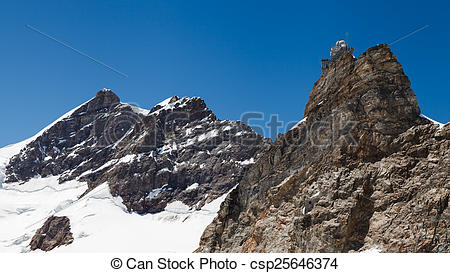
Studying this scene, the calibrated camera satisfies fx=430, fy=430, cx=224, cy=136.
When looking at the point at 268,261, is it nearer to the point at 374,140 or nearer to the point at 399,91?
the point at 374,140

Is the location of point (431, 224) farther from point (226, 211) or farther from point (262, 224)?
point (226, 211)

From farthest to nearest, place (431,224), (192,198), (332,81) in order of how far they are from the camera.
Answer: (192,198) < (332,81) < (431,224)

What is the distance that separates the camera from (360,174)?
34594 millimetres

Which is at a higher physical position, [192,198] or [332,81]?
[192,198]

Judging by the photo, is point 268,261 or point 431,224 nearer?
point 268,261

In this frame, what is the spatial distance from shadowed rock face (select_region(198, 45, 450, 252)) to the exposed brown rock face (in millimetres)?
124680

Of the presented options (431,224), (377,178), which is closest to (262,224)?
(377,178)

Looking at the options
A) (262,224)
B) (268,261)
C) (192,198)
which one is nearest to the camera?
(268,261)

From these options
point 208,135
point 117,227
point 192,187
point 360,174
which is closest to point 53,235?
point 117,227

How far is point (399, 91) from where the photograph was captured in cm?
3756

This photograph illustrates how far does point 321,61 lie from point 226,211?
78.0ft

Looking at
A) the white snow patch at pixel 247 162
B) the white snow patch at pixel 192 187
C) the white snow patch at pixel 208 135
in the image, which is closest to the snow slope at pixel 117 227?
the white snow patch at pixel 192 187

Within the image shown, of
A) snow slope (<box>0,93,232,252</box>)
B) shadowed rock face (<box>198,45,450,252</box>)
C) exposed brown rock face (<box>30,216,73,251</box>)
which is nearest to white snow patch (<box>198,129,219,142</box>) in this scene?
snow slope (<box>0,93,232,252</box>)

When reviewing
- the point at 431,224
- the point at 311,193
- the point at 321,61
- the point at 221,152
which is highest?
the point at 221,152
